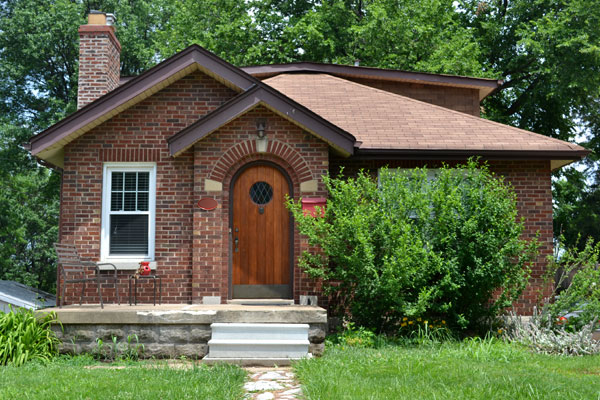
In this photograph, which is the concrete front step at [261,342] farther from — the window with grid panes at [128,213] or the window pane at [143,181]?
the window pane at [143,181]

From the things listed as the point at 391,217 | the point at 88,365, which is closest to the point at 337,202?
the point at 391,217

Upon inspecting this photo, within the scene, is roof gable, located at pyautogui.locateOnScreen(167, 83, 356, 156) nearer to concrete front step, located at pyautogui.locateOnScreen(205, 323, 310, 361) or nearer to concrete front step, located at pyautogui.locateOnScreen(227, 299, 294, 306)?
concrete front step, located at pyautogui.locateOnScreen(227, 299, 294, 306)

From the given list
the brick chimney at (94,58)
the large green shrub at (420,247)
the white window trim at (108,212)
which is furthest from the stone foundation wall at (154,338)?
the brick chimney at (94,58)

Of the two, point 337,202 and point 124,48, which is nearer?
point 337,202

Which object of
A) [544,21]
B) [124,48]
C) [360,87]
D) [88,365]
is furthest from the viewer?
[124,48]

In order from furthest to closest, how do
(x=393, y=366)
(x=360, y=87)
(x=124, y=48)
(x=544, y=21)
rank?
(x=124, y=48) → (x=544, y=21) → (x=360, y=87) → (x=393, y=366)

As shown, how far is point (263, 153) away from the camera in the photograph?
10742mm

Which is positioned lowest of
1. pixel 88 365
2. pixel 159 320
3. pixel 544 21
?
pixel 88 365

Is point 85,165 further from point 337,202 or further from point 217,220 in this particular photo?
point 337,202

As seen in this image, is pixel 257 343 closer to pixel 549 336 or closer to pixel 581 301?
pixel 549 336

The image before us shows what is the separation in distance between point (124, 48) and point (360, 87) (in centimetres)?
1702

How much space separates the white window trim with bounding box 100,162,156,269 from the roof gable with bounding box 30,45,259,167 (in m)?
0.87

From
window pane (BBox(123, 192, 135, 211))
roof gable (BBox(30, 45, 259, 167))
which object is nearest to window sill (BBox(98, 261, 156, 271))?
window pane (BBox(123, 192, 135, 211))

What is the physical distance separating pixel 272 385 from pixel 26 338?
11.9 feet
